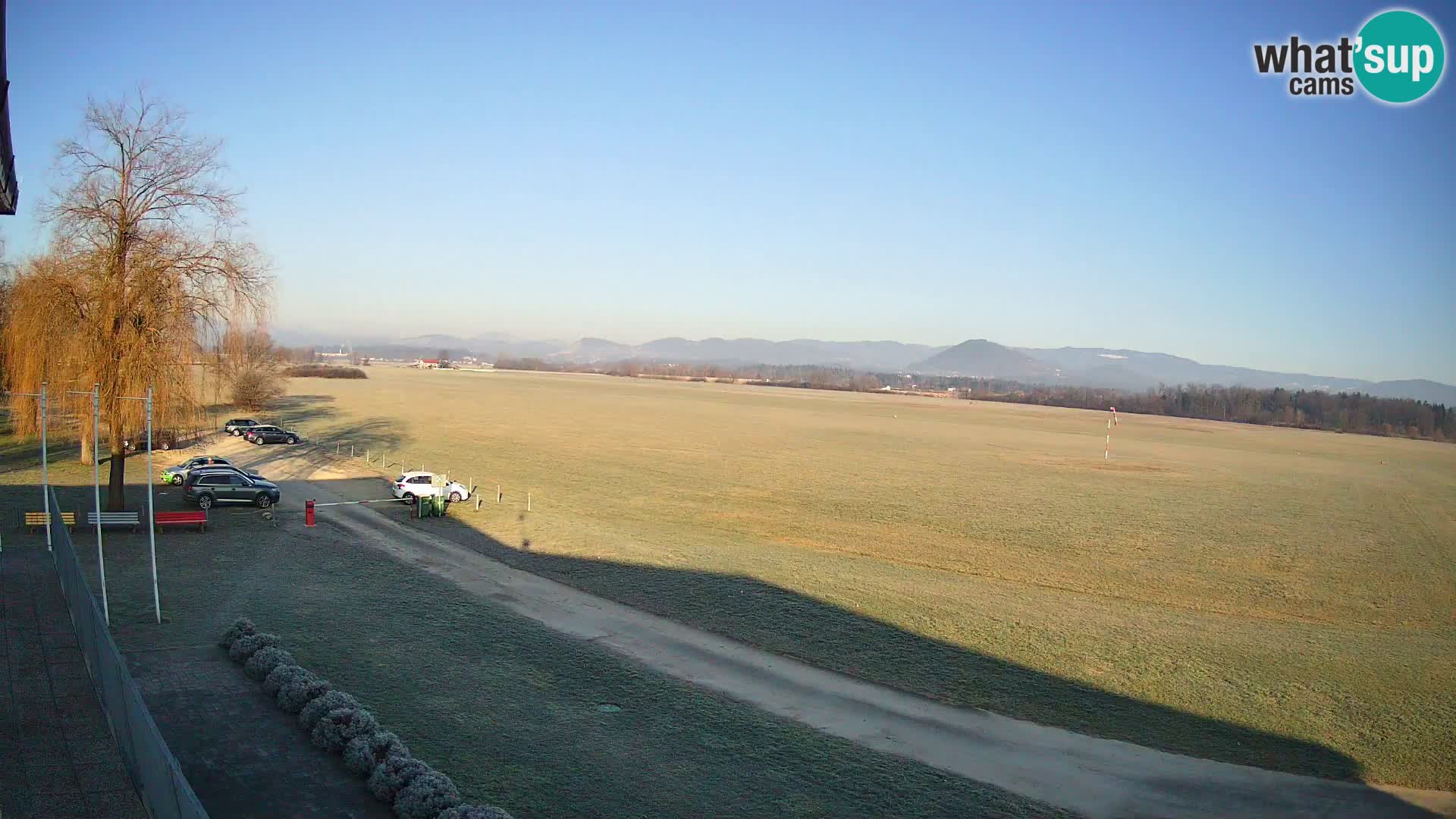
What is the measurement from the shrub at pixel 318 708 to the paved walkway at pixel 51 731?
231cm

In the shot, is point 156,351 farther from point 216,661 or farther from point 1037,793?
point 1037,793

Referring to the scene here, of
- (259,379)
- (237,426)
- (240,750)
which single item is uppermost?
(259,379)

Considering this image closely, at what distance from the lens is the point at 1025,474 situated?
55312 mm

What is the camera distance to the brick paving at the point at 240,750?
34.3 ft

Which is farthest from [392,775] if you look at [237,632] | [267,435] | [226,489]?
[267,435]

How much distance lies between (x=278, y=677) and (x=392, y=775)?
13.8ft

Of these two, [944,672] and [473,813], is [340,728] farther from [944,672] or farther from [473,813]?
[944,672]

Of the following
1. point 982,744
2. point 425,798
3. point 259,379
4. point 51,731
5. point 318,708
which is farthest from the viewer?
point 259,379

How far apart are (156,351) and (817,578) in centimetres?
2112

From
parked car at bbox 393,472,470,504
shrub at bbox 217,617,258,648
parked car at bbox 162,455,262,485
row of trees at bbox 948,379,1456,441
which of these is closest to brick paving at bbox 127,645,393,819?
shrub at bbox 217,617,258,648

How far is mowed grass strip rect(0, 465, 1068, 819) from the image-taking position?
458 inches

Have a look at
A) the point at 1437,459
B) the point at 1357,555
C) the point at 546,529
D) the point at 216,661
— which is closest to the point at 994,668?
the point at 216,661

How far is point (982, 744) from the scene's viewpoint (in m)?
14.0

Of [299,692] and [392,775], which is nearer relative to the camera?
[392,775]
